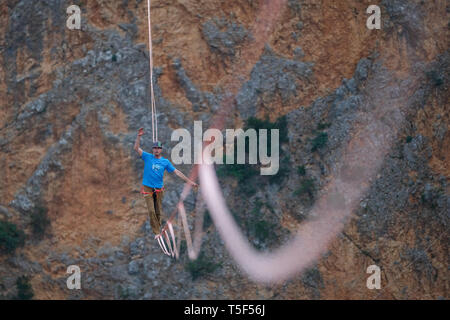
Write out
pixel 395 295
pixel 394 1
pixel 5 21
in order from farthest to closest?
pixel 5 21, pixel 394 1, pixel 395 295

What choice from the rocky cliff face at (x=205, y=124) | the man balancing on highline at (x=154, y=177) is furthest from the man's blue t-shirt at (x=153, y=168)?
the rocky cliff face at (x=205, y=124)

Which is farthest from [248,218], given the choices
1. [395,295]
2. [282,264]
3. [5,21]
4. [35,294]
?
[5,21]

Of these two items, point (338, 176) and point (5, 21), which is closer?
point (338, 176)

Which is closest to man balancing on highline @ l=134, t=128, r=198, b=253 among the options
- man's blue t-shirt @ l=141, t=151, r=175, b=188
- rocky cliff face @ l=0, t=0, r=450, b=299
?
man's blue t-shirt @ l=141, t=151, r=175, b=188

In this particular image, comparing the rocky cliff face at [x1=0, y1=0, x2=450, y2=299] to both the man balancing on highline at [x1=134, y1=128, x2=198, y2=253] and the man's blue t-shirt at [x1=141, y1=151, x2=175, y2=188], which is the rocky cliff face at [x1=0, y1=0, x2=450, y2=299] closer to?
the man balancing on highline at [x1=134, y1=128, x2=198, y2=253]

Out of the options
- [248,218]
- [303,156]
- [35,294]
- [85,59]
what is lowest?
[35,294]

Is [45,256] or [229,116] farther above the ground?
[229,116]

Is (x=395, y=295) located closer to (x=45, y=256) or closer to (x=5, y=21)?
(x=45, y=256)
